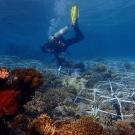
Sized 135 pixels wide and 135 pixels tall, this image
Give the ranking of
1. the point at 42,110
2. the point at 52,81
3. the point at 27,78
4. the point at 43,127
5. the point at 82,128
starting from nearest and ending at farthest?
1. the point at 43,127
2. the point at 82,128
3. the point at 27,78
4. the point at 42,110
5. the point at 52,81

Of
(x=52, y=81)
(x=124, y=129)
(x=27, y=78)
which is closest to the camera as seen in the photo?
(x=27, y=78)

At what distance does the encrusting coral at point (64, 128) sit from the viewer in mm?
5121

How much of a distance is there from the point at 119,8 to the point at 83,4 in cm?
876

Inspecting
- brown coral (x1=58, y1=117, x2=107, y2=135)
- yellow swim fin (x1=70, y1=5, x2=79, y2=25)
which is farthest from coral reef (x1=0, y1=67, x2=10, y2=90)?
yellow swim fin (x1=70, y1=5, x2=79, y2=25)

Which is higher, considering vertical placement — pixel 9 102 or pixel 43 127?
pixel 9 102

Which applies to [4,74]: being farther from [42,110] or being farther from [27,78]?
[42,110]

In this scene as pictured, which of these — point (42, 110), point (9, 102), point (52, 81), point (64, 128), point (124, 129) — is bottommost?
point (124, 129)

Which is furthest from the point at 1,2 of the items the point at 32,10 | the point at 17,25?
the point at 17,25

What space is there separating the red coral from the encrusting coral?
0.70 meters

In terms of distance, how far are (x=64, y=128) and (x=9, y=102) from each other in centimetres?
131

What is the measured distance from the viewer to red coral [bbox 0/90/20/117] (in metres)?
5.59

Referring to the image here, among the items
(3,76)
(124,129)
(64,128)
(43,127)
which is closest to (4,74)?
(3,76)

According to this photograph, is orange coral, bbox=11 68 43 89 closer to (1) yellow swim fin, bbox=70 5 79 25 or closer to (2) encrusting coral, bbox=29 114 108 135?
(2) encrusting coral, bbox=29 114 108 135

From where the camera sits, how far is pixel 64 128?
5.32 meters
